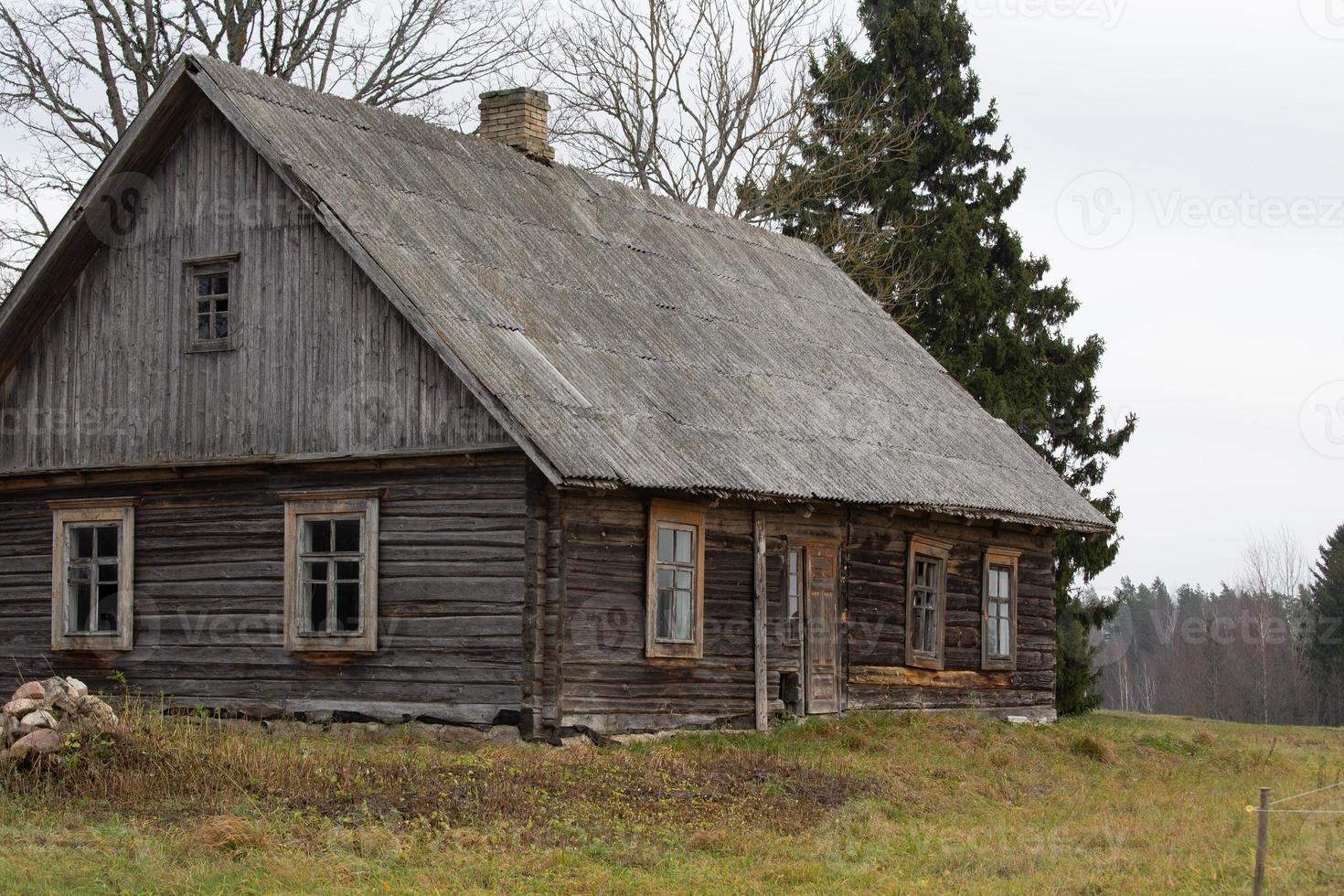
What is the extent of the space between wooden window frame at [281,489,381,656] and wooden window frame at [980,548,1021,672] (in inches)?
372

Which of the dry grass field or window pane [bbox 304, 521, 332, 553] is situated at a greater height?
window pane [bbox 304, 521, 332, 553]

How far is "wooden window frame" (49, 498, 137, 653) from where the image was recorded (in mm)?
18031

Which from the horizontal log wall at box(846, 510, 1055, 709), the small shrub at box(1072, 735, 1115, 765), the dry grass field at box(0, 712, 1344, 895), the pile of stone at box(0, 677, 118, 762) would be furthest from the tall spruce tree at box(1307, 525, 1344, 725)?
the pile of stone at box(0, 677, 118, 762)

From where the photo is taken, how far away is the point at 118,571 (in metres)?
18.2

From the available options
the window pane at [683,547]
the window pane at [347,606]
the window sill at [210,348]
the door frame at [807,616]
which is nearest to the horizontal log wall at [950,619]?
the door frame at [807,616]

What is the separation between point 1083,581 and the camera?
1252 inches

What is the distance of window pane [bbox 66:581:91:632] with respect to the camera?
60.6ft

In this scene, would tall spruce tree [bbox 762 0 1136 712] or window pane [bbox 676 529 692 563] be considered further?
tall spruce tree [bbox 762 0 1136 712]

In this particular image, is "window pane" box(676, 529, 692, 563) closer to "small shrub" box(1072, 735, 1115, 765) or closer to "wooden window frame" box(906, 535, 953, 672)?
"wooden window frame" box(906, 535, 953, 672)

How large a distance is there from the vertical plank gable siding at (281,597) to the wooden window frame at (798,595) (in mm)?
3978

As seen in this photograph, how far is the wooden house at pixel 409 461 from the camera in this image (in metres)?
16.1

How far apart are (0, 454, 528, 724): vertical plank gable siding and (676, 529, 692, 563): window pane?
2.01 meters

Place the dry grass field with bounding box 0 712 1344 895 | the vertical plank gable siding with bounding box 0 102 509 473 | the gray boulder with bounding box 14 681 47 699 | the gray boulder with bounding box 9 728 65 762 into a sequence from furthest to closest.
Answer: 1. the vertical plank gable siding with bounding box 0 102 509 473
2. the gray boulder with bounding box 14 681 47 699
3. the gray boulder with bounding box 9 728 65 762
4. the dry grass field with bounding box 0 712 1344 895

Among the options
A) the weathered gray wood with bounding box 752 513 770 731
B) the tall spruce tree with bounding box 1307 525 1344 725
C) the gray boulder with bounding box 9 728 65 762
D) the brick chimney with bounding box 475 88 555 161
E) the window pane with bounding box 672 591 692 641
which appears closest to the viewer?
the gray boulder with bounding box 9 728 65 762
